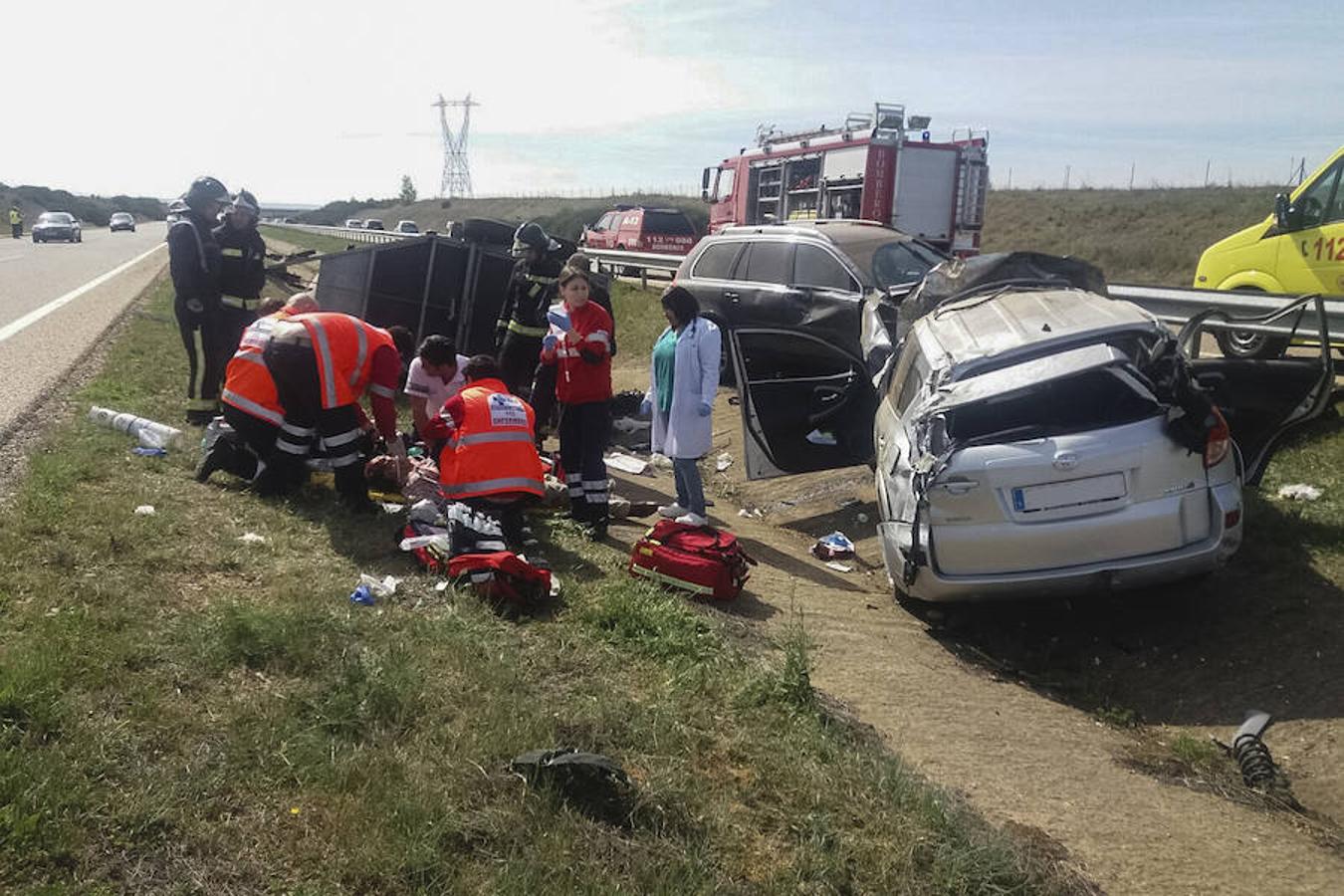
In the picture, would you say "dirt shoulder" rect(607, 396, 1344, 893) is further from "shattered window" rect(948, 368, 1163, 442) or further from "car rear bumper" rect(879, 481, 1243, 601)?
"shattered window" rect(948, 368, 1163, 442)

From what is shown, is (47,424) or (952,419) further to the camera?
(47,424)

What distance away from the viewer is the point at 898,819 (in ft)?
9.99

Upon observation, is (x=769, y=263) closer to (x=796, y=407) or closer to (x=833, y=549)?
(x=796, y=407)

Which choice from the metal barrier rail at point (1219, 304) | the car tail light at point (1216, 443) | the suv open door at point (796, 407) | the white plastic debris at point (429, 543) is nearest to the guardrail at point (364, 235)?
the suv open door at point (796, 407)

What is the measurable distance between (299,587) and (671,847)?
237 centimetres

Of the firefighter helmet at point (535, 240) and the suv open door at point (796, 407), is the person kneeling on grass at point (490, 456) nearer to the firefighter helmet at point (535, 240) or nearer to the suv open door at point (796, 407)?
the suv open door at point (796, 407)

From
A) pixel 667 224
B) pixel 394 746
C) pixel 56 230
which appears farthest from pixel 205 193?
pixel 56 230

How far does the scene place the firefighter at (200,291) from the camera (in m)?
7.95

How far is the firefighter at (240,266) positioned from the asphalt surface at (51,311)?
157 cm

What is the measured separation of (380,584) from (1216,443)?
398 cm

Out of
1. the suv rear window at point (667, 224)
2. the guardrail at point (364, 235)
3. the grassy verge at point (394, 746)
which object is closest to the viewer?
the grassy verge at point (394, 746)

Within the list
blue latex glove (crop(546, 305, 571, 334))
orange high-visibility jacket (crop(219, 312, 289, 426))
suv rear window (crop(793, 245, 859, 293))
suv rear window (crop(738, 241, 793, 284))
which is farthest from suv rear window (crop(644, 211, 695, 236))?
orange high-visibility jacket (crop(219, 312, 289, 426))

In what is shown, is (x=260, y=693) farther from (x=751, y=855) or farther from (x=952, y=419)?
(x=952, y=419)

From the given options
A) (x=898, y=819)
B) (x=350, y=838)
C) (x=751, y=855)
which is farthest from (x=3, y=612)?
(x=898, y=819)
